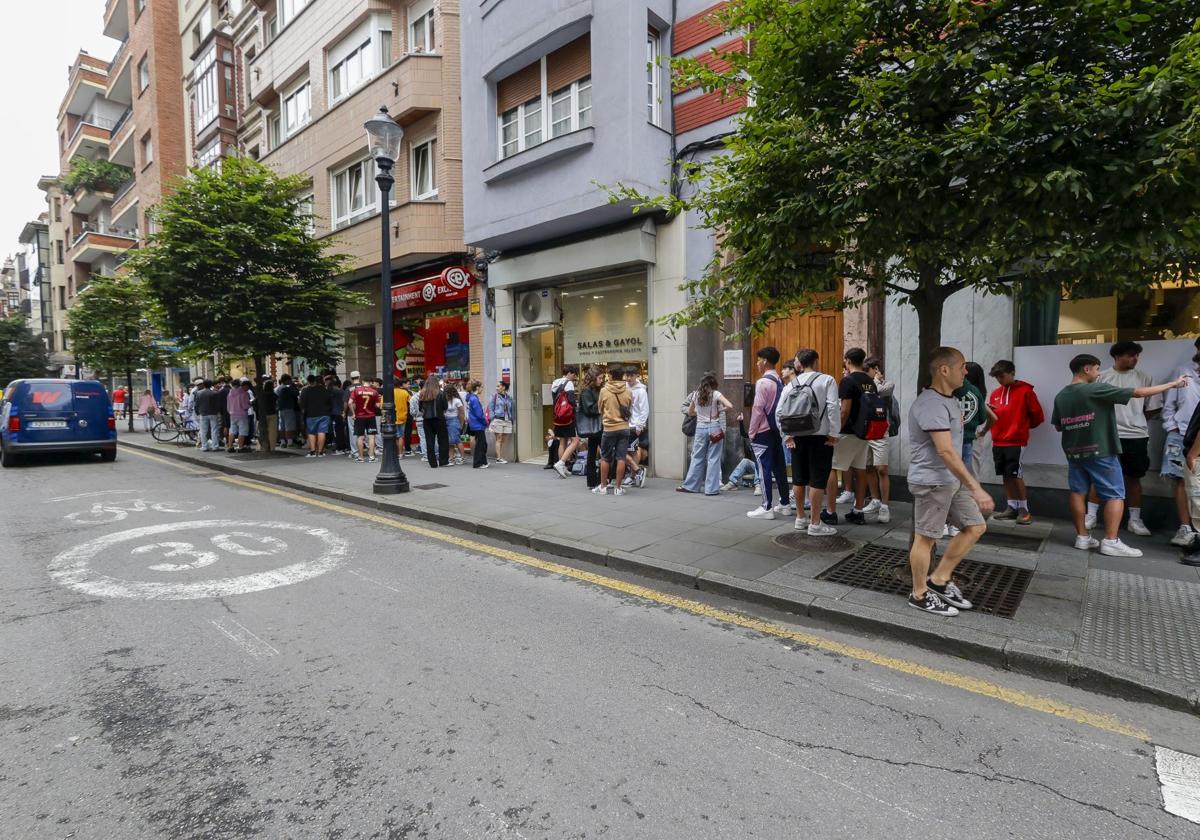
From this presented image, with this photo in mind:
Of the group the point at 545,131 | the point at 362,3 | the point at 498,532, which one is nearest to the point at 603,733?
the point at 498,532

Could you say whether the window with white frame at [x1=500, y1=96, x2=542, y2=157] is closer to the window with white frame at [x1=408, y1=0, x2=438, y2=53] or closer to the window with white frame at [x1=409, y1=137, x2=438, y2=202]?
the window with white frame at [x1=409, y1=137, x2=438, y2=202]

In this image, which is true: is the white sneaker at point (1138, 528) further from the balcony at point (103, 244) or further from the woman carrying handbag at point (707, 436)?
the balcony at point (103, 244)

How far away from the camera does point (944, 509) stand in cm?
420

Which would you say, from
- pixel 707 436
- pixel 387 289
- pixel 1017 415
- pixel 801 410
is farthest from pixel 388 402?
pixel 1017 415

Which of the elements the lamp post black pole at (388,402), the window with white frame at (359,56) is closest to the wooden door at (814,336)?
the lamp post black pole at (388,402)

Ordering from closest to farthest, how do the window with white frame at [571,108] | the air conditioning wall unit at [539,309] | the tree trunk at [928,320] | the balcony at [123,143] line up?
1. the tree trunk at [928,320]
2. the window with white frame at [571,108]
3. the air conditioning wall unit at [539,309]
4. the balcony at [123,143]

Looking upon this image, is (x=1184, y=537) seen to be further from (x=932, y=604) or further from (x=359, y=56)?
(x=359, y=56)

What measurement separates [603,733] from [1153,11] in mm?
5055

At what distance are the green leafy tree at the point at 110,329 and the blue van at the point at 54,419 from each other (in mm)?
8527

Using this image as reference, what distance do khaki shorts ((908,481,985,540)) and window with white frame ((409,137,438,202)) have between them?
12676 mm

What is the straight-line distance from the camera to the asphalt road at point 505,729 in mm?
2320

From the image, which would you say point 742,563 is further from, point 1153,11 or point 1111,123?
point 1153,11

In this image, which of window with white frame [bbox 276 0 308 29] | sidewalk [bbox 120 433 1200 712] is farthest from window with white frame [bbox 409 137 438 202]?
sidewalk [bbox 120 433 1200 712]

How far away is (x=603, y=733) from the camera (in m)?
2.87
